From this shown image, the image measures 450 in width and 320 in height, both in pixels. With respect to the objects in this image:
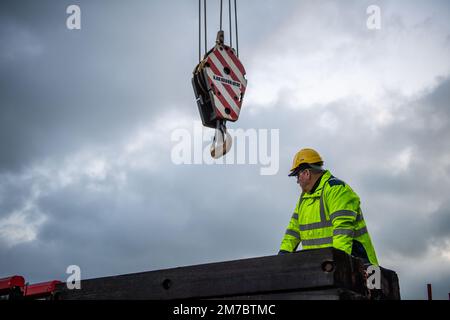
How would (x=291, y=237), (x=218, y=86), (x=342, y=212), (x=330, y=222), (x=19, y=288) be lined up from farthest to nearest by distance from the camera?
(x=19, y=288) < (x=218, y=86) < (x=291, y=237) < (x=330, y=222) < (x=342, y=212)

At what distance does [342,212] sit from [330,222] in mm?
275

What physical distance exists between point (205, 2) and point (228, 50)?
1671 millimetres

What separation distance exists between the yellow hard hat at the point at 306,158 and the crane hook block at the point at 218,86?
83 cm

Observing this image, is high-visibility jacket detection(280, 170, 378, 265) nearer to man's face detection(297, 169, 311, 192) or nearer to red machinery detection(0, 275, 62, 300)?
man's face detection(297, 169, 311, 192)

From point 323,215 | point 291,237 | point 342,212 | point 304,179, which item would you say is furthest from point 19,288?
point 342,212

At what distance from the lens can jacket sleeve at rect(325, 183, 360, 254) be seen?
4.52 metres

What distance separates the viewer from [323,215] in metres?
4.99

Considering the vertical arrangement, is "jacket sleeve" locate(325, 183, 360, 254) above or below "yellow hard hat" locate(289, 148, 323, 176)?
below

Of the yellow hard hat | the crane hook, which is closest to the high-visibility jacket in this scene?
the yellow hard hat

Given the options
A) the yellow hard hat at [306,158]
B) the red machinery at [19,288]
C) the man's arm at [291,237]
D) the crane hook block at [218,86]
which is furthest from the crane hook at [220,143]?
the red machinery at [19,288]

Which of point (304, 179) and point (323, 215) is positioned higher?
point (304, 179)

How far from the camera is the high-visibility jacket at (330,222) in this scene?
182 inches

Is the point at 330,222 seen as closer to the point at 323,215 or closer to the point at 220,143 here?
the point at 323,215
